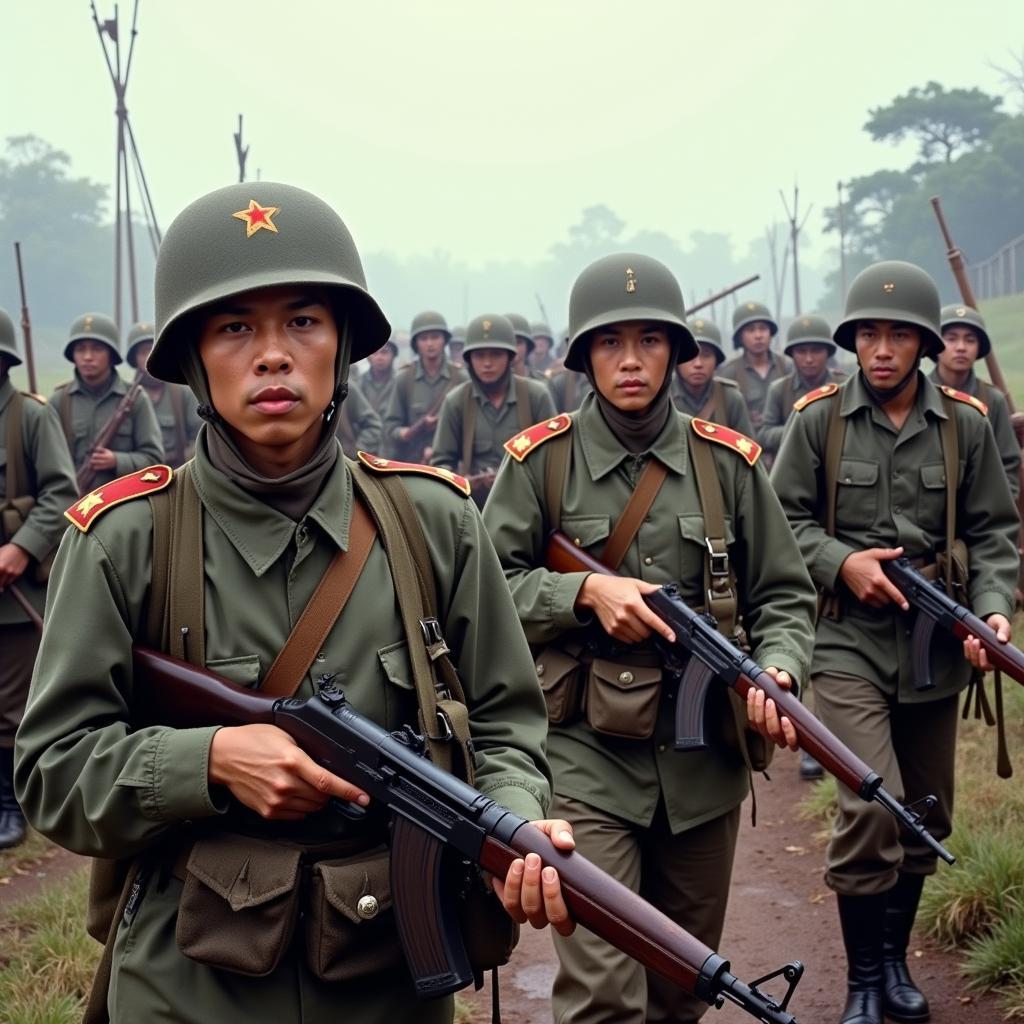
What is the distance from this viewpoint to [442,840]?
→ 2.37 metres

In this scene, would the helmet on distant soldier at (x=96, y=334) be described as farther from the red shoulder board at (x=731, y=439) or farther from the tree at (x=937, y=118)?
the tree at (x=937, y=118)

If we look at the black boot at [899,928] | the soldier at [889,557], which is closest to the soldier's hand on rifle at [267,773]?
the soldier at [889,557]

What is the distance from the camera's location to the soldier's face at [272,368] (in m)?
2.47

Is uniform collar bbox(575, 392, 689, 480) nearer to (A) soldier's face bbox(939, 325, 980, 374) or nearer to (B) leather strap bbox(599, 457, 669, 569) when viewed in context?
(B) leather strap bbox(599, 457, 669, 569)

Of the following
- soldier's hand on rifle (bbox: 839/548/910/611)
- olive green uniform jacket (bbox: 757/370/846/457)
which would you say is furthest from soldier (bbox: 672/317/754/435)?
soldier's hand on rifle (bbox: 839/548/910/611)

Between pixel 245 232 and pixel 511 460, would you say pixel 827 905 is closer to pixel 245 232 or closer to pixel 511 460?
pixel 511 460

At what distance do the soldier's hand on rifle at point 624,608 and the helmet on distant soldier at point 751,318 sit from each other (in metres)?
10.9

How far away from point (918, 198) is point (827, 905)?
135 ft

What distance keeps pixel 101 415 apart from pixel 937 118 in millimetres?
43284

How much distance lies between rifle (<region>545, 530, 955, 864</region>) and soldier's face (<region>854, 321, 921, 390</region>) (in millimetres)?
1718

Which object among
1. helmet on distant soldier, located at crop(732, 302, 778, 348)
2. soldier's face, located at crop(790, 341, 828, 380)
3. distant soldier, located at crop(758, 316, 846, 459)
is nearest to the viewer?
distant soldier, located at crop(758, 316, 846, 459)

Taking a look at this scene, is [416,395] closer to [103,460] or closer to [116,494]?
[103,460]

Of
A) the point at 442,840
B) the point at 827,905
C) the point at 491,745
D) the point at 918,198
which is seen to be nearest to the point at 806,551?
the point at 827,905

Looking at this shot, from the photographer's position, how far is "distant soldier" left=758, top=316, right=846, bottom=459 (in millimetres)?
11781
